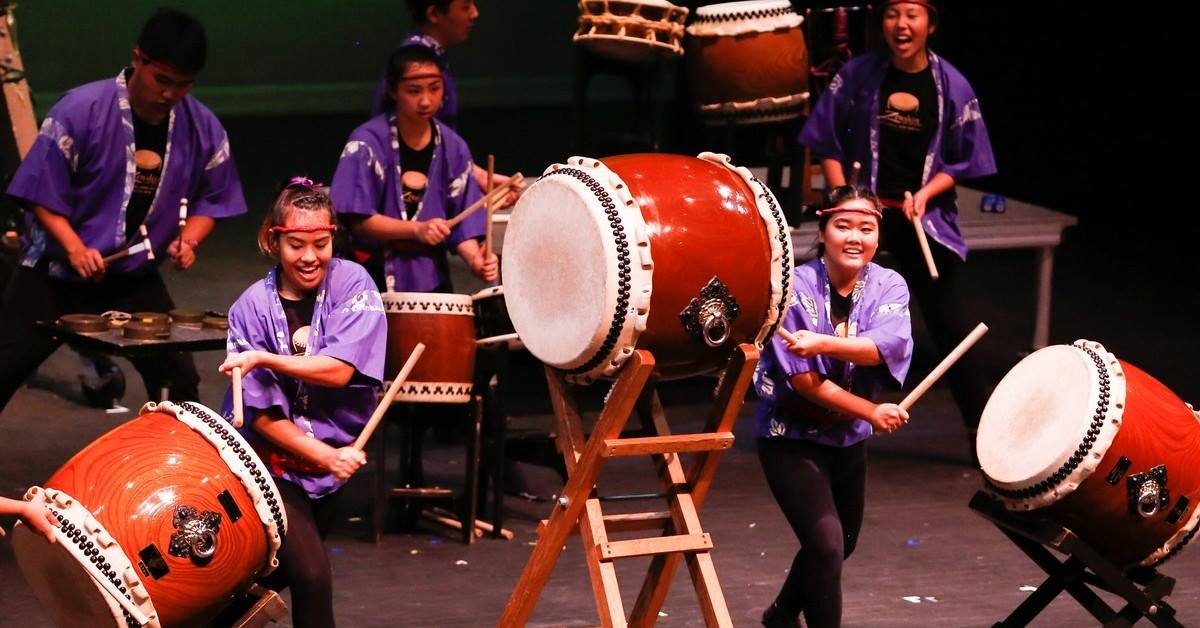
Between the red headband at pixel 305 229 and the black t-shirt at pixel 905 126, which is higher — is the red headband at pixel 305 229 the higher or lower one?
the higher one

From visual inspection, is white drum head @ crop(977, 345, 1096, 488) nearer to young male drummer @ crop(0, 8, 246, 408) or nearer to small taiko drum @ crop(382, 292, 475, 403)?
small taiko drum @ crop(382, 292, 475, 403)

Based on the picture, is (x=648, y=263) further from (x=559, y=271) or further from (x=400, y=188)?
(x=400, y=188)

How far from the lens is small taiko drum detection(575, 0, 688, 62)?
4.87 m

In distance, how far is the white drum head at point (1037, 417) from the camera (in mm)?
3256

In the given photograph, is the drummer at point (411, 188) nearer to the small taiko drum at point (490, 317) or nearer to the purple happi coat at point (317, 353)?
the small taiko drum at point (490, 317)

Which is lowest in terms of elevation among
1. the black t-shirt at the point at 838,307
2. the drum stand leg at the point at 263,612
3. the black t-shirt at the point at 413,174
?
the drum stand leg at the point at 263,612

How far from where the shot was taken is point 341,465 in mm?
3027

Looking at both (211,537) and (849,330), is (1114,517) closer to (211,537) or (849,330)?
(849,330)

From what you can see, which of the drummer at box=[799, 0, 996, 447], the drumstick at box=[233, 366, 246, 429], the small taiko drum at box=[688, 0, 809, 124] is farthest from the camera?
the small taiko drum at box=[688, 0, 809, 124]

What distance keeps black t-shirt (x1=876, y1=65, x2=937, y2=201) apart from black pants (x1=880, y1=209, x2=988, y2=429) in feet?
0.31

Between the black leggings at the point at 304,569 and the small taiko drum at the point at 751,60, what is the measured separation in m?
2.52

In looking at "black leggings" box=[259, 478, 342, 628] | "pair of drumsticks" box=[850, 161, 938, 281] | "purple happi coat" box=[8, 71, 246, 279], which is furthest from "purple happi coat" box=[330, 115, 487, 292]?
"black leggings" box=[259, 478, 342, 628]

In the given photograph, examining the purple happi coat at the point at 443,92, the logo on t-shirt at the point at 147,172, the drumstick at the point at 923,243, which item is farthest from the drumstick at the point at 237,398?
the drumstick at the point at 923,243

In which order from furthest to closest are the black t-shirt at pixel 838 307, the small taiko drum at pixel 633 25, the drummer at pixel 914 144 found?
the small taiko drum at pixel 633 25 < the drummer at pixel 914 144 < the black t-shirt at pixel 838 307
